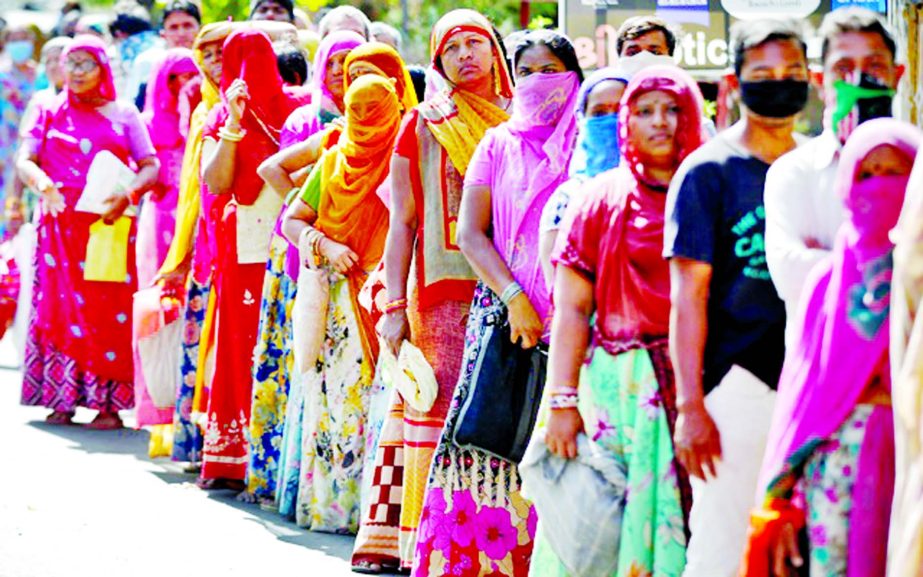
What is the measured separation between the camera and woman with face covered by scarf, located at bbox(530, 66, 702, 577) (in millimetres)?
5785

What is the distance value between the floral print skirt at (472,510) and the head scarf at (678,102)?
1460 millimetres

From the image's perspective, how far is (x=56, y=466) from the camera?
11031 mm

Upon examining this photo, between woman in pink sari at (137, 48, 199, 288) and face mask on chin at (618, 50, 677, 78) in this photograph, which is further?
Result: woman in pink sari at (137, 48, 199, 288)

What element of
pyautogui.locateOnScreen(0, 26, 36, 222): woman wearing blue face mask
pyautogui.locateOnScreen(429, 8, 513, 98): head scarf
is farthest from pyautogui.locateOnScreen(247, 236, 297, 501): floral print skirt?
pyautogui.locateOnScreen(0, 26, 36, 222): woman wearing blue face mask

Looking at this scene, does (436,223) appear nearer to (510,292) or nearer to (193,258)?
(510,292)

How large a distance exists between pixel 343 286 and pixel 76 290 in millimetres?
4176

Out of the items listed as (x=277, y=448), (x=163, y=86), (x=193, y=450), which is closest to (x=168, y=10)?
(x=163, y=86)

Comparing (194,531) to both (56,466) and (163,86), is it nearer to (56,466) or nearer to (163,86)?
(56,466)

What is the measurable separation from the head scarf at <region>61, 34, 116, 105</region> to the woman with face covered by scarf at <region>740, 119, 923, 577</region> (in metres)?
8.12

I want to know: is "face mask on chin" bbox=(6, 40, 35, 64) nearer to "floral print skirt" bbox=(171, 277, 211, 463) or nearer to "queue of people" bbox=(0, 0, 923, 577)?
"queue of people" bbox=(0, 0, 923, 577)

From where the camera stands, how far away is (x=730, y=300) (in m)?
5.64

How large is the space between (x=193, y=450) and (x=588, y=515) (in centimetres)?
556

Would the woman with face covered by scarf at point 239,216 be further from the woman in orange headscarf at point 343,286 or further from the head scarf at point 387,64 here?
the head scarf at point 387,64

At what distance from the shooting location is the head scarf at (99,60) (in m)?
12.6
